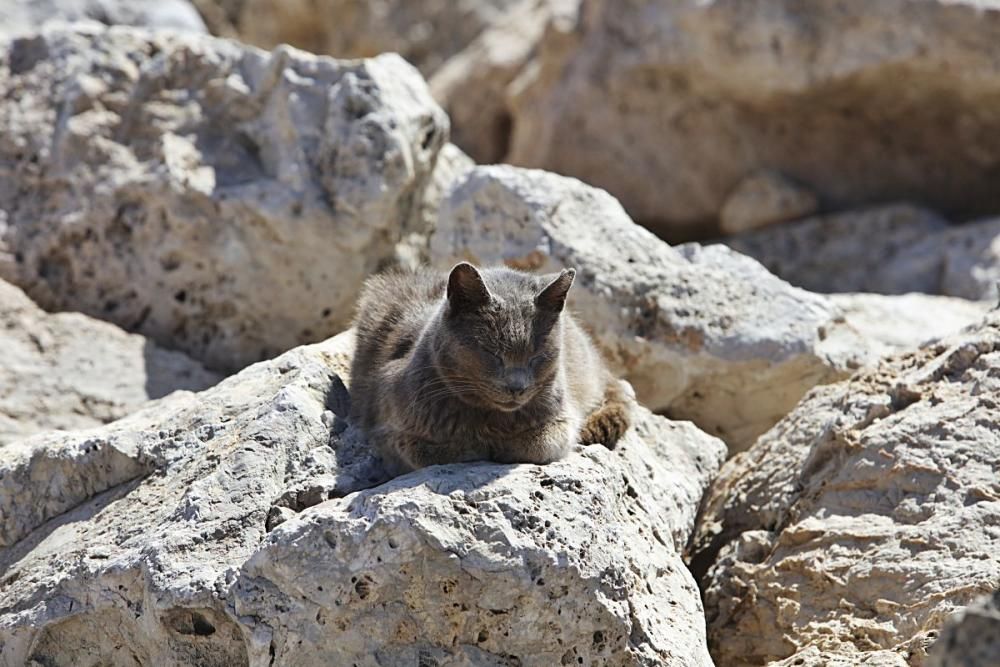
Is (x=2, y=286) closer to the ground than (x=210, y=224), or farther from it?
closer to the ground

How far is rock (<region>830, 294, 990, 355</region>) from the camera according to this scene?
284 inches

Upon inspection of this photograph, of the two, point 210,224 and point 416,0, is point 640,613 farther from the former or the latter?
point 416,0

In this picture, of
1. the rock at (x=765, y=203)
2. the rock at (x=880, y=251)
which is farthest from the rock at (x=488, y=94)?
the rock at (x=880, y=251)

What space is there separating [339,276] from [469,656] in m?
3.44

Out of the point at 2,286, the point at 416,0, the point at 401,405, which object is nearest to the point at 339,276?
the point at 2,286

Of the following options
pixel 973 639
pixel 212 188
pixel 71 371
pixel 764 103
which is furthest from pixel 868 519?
pixel 764 103

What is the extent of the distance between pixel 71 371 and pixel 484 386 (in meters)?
3.10

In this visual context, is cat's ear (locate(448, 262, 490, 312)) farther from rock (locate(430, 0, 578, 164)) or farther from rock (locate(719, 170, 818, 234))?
rock (locate(430, 0, 578, 164))

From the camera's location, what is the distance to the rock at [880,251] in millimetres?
8945

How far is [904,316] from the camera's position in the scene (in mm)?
7551

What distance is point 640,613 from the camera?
4344 millimetres

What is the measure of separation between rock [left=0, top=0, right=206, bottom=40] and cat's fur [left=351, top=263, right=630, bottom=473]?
15.5 ft

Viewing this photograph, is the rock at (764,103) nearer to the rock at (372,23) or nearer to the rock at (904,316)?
the rock at (904,316)

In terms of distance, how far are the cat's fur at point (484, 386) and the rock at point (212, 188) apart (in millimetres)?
2148
